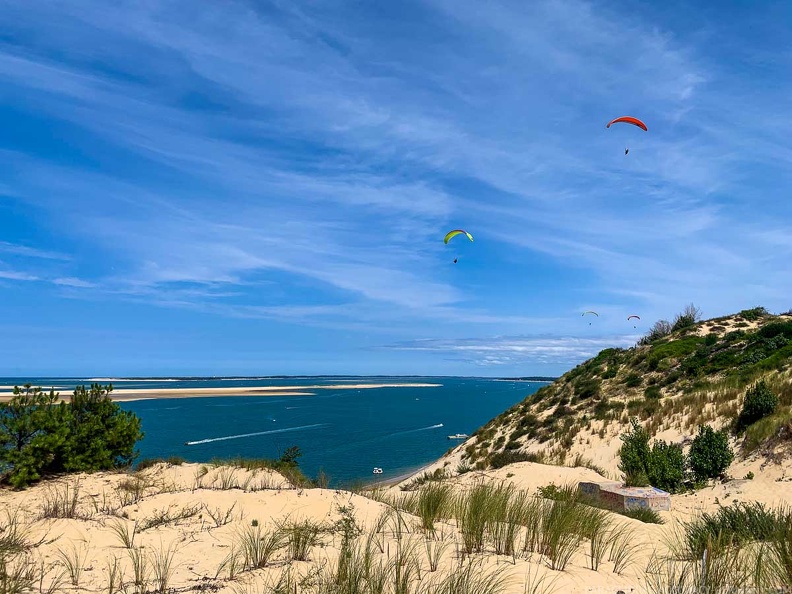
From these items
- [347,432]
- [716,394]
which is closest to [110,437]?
[716,394]

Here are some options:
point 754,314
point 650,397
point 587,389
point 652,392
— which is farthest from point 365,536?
point 754,314

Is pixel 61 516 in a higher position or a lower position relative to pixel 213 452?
higher

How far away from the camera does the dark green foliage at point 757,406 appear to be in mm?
16953

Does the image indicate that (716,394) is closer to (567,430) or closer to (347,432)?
(567,430)

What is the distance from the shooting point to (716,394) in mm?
22156

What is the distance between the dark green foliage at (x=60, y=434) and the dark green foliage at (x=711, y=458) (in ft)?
56.8

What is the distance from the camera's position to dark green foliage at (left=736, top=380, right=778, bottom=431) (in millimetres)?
16953

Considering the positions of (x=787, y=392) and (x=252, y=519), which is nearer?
(x=252, y=519)

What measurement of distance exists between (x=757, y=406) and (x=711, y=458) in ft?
12.9

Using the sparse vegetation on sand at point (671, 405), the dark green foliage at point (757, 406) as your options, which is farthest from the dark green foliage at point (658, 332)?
the dark green foliage at point (757, 406)

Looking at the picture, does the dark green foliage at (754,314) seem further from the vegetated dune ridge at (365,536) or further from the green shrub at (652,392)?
the vegetated dune ridge at (365,536)

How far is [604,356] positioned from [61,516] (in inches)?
1588

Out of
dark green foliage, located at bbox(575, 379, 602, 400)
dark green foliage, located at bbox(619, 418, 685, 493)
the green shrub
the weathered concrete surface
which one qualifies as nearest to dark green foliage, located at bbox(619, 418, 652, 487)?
dark green foliage, located at bbox(619, 418, 685, 493)

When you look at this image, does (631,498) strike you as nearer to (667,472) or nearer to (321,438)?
(667,472)
